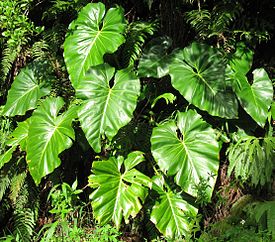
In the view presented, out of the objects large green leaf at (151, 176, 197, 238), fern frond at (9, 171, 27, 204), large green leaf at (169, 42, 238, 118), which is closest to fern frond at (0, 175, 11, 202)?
fern frond at (9, 171, 27, 204)

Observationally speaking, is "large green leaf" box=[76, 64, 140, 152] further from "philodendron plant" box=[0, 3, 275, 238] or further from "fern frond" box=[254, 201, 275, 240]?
"fern frond" box=[254, 201, 275, 240]

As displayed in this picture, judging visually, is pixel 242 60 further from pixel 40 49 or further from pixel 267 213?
pixel 40 49

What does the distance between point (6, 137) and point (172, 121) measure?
157 cm

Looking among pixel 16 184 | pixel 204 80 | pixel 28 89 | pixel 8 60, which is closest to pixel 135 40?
pixel 204 80

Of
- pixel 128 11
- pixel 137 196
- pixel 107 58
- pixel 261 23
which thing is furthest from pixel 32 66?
pixel 261 23

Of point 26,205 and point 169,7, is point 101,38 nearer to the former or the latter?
point 169,7

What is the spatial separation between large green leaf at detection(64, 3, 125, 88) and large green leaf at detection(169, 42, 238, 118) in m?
0.55

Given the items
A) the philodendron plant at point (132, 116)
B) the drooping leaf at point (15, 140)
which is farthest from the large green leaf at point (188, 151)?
the drooping leaf at point (15, 140)

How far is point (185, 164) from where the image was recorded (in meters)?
3.34

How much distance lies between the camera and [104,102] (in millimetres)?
3514

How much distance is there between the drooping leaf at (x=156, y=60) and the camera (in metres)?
3.75

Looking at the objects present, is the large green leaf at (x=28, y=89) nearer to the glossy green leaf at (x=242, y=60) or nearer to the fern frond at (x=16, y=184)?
the fern frond at (x=16, y=184)

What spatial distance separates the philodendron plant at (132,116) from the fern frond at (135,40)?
108mm

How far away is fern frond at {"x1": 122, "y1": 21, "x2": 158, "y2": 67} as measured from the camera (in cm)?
393
